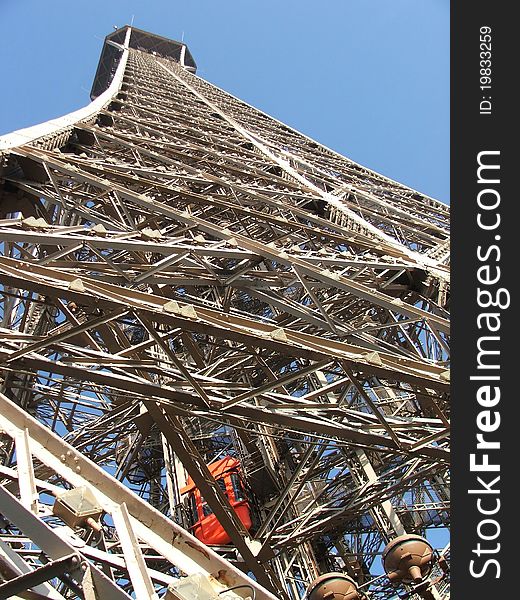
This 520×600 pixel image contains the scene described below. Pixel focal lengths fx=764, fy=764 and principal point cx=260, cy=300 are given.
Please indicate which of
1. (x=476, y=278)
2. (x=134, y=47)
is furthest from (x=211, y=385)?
(x=134, y=47)

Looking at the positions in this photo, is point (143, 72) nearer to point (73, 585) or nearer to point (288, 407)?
point (288, 407)

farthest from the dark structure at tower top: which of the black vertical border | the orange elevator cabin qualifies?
the black vertical border

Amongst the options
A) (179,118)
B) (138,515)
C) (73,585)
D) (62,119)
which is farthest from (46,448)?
(179,118)

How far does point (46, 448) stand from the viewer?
4828 mm

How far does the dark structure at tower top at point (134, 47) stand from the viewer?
52531mm

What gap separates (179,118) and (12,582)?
2573cm

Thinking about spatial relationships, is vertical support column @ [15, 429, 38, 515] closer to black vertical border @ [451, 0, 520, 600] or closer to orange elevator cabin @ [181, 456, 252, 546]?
black vertical border @ [451, 0, 520, 600]

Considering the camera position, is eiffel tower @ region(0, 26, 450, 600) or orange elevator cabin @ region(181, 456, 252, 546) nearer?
eiffel tower @ region(0, 26, 450, 600)

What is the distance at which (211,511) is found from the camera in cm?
1008

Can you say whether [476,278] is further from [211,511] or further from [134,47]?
[134,47]

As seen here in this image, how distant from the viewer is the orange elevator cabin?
32.9 feet

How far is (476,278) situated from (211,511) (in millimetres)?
5836

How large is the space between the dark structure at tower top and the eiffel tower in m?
33.8

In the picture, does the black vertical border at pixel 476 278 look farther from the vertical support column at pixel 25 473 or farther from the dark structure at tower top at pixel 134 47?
the dark structure at tower top at pixel 134 47
